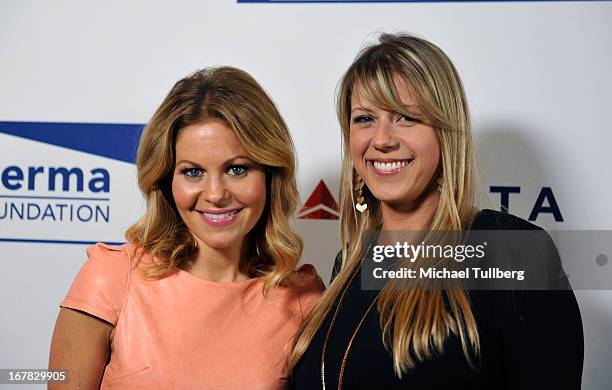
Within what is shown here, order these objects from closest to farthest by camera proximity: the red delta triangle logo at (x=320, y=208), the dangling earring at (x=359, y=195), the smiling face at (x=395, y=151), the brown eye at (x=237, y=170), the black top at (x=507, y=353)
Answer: the black top at (x=507, y=353), the smiling face at (x=395, y=151), the brown eye at (x=237, y=170), the dangling earring at (x=359, y=195), the red delta triangle logo at (x=320, y=208)

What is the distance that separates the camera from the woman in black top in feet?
4.24

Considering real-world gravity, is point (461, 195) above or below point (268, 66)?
below

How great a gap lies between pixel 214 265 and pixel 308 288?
9.3 inches

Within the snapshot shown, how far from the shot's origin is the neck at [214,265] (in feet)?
5.21

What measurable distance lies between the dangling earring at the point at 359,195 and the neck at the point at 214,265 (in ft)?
0.98

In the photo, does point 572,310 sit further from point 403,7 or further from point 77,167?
point 77,167

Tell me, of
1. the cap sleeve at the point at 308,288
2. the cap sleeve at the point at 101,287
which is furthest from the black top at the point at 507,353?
the cap sleeve at the point at 101,287

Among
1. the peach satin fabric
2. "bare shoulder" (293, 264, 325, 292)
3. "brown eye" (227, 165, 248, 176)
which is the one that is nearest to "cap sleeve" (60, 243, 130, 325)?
the peach satin fabric

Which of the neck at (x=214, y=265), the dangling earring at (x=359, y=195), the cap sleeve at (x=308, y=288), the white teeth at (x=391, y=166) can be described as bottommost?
the cap sleeve at (x=308, y=288)

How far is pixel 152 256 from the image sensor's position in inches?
61.3

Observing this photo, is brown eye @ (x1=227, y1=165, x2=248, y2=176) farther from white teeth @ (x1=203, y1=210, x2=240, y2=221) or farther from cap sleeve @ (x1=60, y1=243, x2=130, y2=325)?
cap sleeve @ (x1=60, y1=243, x2=130, y2=325)

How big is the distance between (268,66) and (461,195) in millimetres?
834

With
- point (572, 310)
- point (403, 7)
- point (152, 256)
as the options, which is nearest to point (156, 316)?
point (152, 256)

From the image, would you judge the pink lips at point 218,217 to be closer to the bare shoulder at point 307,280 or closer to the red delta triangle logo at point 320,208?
the bare shoulder at point 307,280
